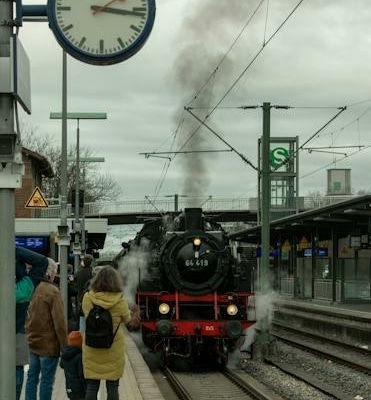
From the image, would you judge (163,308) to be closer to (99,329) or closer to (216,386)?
(216,386)

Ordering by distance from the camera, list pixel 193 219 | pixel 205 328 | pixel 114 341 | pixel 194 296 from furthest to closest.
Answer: pixel 193 219, pixel 194 296, pixel 205 328, pixel 114 341

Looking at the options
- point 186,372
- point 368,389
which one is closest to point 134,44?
point 368,389

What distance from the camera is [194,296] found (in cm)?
1401

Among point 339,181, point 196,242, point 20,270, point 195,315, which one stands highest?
point 339,181

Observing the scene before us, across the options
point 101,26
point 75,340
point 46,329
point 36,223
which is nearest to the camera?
point 101,26

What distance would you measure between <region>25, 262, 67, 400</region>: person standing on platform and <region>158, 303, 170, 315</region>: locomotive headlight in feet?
22.8

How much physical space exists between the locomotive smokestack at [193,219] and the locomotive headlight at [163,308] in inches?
65.6

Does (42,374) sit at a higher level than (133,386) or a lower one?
higher

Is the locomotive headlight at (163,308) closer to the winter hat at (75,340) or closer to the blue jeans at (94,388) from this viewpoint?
the winter hat at (75,340)

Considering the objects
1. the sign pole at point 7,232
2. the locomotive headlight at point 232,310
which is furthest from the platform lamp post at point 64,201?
the sign pole at point 7,232

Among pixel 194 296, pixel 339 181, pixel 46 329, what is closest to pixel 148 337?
pixel 194 296

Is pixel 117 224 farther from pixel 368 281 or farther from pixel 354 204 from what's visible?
pixel 354 204

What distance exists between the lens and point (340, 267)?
100 feet

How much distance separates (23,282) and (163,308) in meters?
7.75
